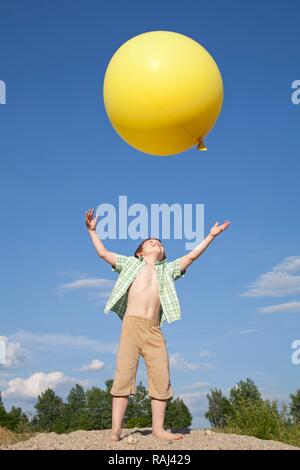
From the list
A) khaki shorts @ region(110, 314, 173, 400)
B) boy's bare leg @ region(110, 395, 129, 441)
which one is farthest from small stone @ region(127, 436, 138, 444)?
khaki shorts @ region(110, 314, 173, 400)

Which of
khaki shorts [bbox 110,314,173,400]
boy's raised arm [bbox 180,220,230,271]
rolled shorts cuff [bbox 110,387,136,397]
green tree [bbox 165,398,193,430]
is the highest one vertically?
boy's raised arm [bbox 180,220,230,271]

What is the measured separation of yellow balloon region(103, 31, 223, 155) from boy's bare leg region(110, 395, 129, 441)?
113 inches

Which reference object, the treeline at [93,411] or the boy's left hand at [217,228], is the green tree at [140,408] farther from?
the boy's left hand at [217,228]

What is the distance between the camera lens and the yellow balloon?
231 inches

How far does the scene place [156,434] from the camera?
6.60m

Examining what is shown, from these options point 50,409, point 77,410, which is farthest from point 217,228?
point 50,409

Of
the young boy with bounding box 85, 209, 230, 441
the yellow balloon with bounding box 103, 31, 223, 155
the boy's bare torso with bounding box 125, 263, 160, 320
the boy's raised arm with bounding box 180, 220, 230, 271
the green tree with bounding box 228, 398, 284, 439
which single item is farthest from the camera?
the green tree with bounding box 228, 398, 284, 439

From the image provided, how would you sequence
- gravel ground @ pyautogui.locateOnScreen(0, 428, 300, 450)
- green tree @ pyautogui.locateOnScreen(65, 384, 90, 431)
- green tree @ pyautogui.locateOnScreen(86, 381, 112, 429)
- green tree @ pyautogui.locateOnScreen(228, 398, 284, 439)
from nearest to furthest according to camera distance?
gravel ground @ pyautogui.locateOnScreen(0, 428, 300, 450)
green tree @ pyautogui.locateOnScreen(228, 398, 284, 439)
green tree @ pyautogui.locateOnScreen(86, 381, 112, 429)
green tree @ pyautogui.locateOnScreen(65, 384, 90, 431)

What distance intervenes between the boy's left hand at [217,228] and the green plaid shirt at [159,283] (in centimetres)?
55

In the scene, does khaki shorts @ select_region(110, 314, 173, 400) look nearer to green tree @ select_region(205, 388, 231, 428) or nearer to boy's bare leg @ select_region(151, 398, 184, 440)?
boy's bare leg @ select_region(151, 398, 184, 440)

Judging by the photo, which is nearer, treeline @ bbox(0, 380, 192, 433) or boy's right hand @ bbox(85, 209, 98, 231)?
boy's right hand @ bbox(85, 209, 98, 231)
